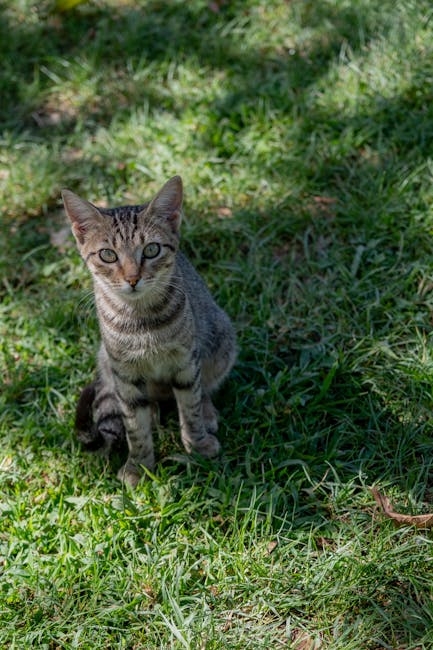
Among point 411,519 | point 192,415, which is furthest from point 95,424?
point 411,519

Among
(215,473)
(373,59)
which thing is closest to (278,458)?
(215,473)

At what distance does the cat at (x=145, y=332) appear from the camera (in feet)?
10.4

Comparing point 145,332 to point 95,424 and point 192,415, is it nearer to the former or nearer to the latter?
→ point 192,415

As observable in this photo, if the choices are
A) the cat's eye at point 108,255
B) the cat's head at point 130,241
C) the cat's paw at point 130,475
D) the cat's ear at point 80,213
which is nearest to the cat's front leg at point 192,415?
the cat's paw at point 130,475

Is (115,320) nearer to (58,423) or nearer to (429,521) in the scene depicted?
(58,423)

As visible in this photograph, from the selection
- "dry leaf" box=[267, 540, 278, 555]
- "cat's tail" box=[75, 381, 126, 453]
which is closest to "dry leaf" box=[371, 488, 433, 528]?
"dry leaf" box=[267, 540, 278, 555]

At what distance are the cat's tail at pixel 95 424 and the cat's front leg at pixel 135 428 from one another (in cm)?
11

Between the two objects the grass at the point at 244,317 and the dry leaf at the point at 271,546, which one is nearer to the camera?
the grass at the point at 244,317

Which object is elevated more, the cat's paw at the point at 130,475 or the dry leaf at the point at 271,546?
the dry leaf at the point at 271,546

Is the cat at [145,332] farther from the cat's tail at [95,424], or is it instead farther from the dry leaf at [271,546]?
the dry leaf at [271,546]

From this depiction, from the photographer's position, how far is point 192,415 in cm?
355

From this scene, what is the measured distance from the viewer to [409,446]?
138 inches

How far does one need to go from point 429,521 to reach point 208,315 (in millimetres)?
1465

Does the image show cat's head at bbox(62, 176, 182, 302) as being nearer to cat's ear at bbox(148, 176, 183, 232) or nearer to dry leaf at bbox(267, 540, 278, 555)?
cat's ear at bbox(148, 176, 183, 232)
